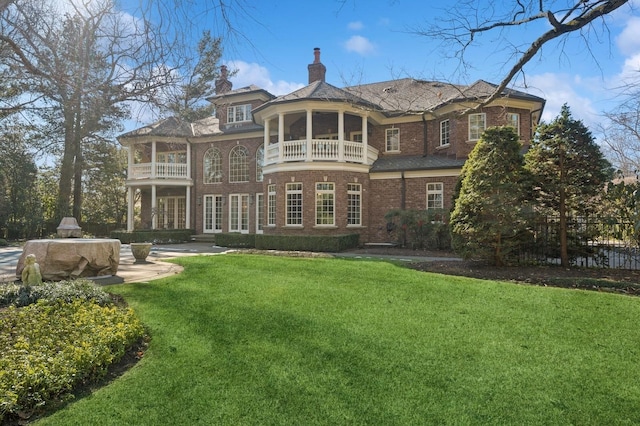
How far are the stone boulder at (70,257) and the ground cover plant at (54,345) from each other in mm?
1911

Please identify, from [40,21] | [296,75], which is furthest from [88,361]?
[40,21]

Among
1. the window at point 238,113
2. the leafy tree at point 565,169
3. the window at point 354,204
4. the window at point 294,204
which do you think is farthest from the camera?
the window at point 238,113

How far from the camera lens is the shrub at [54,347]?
3.12 meters

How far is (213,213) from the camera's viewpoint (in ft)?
77.7

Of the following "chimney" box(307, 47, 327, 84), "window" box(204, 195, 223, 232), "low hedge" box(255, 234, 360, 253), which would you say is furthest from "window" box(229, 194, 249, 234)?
"chimney" box(307, 47, 327, 84)

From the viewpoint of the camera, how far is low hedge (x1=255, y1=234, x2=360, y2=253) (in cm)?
1533

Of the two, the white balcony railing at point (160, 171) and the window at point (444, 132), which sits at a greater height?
the window at point (444, 132)

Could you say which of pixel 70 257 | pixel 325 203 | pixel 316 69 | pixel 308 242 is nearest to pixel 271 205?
pixel 325 203

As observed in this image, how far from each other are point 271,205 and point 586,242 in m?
13.3

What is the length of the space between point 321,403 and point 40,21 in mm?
8104

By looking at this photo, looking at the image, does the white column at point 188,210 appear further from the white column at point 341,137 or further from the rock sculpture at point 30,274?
the rock sculpture at point 30,274

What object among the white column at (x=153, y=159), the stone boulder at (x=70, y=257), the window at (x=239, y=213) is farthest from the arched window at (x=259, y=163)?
the stone boulder at (x=70, y=257)

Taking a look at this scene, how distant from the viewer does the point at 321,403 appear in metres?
3.22

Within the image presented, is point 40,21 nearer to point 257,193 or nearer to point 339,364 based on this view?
point 339,364
